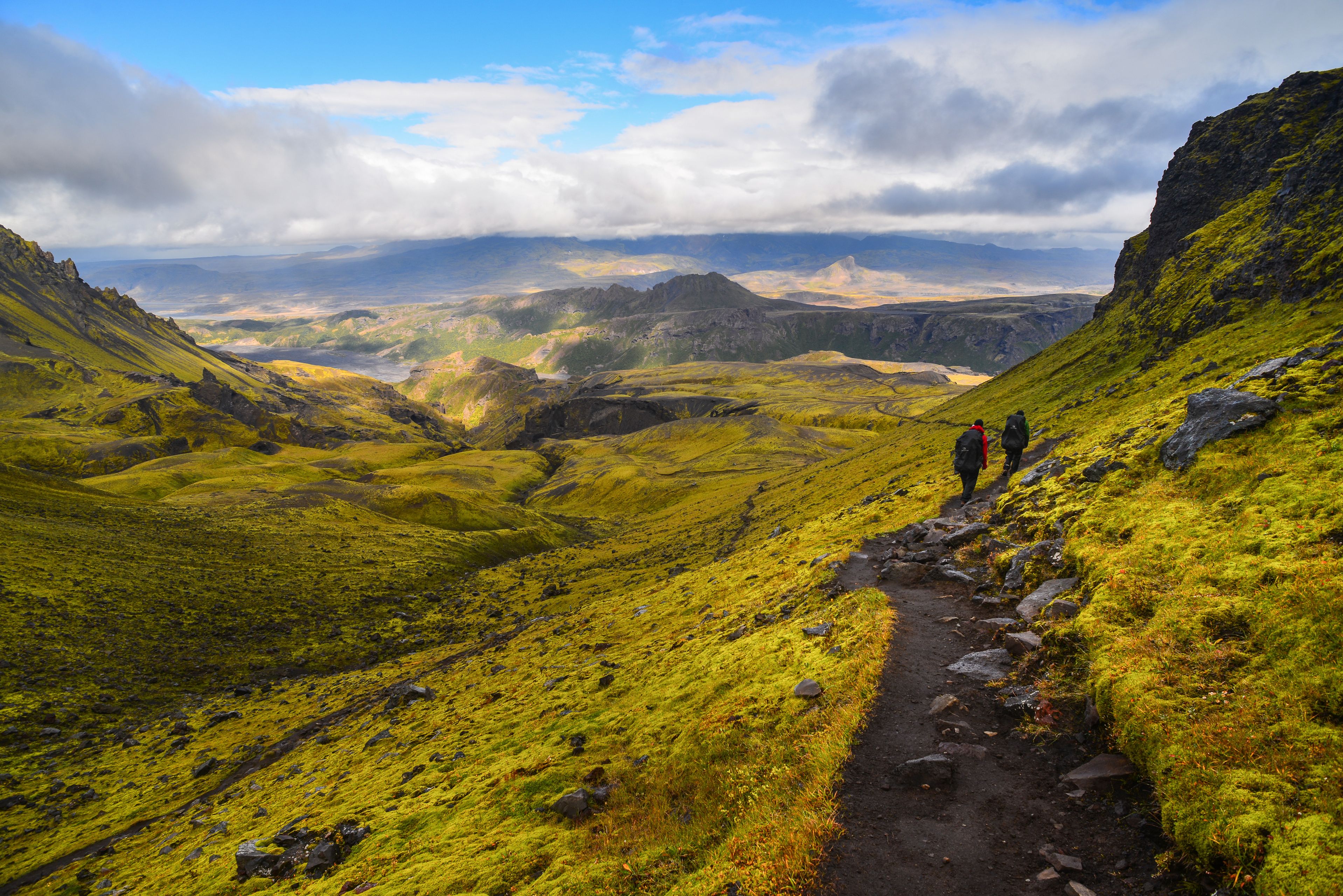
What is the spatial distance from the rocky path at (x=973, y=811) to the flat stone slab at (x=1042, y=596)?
12.2ft

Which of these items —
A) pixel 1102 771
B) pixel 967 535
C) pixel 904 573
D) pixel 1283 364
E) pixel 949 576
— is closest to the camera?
pixel 1102 771

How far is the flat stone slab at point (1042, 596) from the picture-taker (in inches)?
673

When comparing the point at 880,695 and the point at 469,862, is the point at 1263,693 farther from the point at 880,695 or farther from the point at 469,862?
the point at 469,862

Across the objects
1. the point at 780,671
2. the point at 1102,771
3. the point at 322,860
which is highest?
the point at 1102,771

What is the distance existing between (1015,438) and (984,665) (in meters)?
21.5

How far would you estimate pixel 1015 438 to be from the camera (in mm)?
32844

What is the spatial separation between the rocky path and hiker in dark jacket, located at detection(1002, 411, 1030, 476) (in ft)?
72.4

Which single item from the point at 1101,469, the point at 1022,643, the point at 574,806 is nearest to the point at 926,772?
the point at 1022,643

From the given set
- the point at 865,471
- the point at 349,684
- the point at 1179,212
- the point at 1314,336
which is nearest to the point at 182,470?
the point at 349,684

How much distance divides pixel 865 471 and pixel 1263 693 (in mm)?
75100

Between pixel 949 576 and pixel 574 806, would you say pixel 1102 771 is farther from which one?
pixel 574 806

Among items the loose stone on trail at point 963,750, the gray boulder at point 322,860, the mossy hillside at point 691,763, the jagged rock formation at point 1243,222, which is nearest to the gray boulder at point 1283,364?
the mossy hillside at point 691,763

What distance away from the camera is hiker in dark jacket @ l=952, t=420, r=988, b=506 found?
30922 mm

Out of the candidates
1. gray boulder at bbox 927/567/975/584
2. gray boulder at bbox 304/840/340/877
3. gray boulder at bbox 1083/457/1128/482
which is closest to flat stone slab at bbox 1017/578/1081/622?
gray boulder at bbox 927/567/975/584
